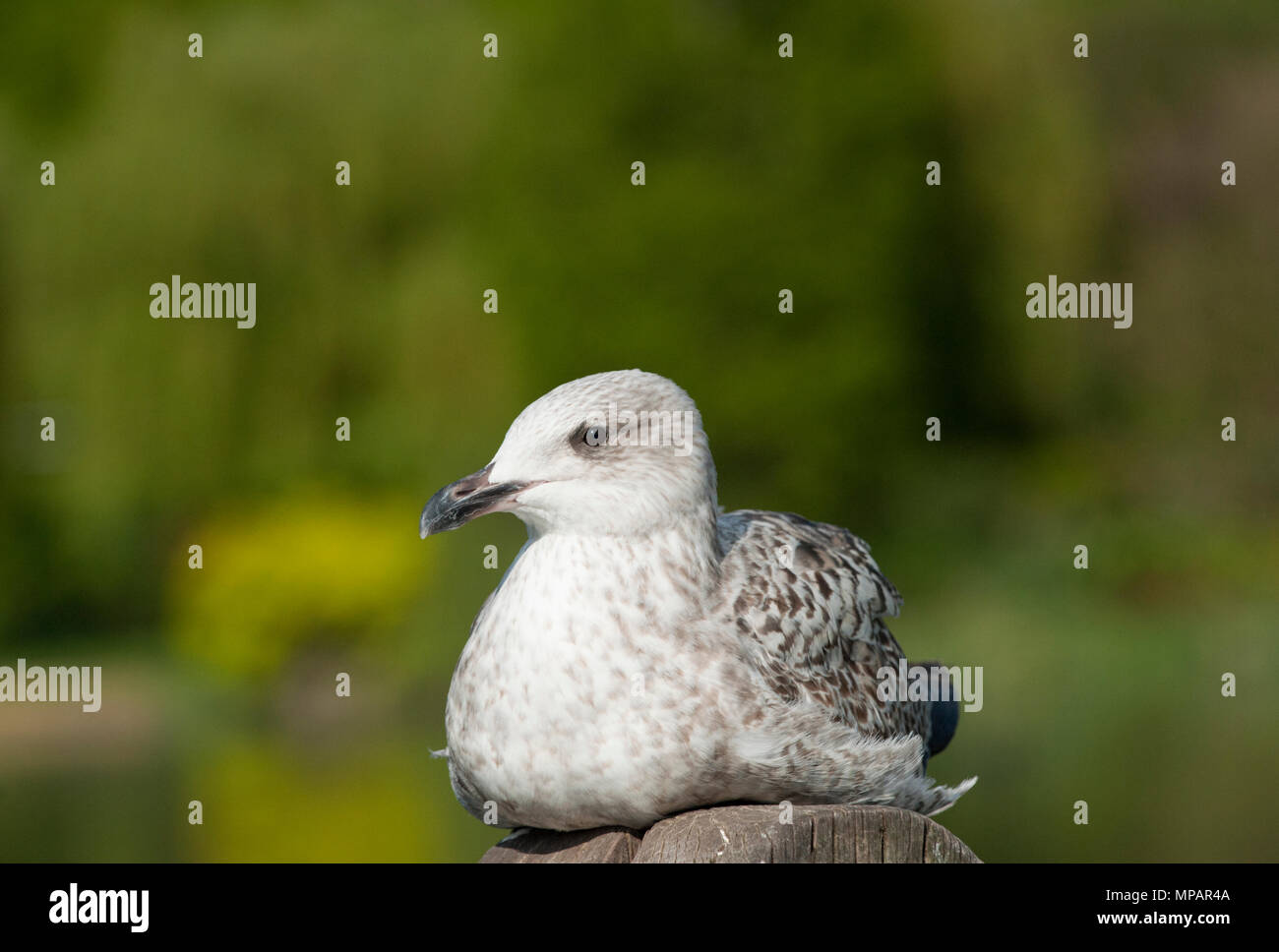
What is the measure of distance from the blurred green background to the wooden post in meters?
15.3

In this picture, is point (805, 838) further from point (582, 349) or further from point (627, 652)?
point (582, 349)

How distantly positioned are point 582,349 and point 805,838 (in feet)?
64.2

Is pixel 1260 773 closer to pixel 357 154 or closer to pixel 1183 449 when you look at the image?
pixel 1183 449

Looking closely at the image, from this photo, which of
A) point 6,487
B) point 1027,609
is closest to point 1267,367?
point 1027,609

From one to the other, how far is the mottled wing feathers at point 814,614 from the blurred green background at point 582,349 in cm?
1424

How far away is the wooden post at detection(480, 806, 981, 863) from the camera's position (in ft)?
12.3

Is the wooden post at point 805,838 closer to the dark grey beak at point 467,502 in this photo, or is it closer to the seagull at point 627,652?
the seagull at point 627,652

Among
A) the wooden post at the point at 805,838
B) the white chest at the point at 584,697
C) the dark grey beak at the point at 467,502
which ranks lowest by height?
the wooden post at the point at 805,838

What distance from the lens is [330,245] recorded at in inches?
913

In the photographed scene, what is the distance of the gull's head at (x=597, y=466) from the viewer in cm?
427

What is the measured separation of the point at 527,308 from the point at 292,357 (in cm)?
313

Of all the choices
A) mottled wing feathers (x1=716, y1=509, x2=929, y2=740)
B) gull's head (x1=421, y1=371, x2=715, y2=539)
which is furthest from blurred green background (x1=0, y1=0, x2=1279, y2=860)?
gull's head (x1=421, y1=371, x2=715, y2=539)

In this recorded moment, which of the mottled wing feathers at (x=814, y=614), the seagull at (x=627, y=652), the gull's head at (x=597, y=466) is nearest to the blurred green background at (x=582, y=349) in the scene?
A: the mottled wing feathers at (x=814, y=614)

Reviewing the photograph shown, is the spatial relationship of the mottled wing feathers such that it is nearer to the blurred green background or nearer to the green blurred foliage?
the blurred green background
